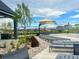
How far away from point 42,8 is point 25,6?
8959 millimetres

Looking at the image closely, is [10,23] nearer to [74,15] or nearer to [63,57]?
[74,15]

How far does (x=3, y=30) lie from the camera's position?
998 inches

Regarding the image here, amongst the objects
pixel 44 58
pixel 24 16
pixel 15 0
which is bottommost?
pixel 44 58

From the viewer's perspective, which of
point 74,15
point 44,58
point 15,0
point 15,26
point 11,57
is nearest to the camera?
point 11,57

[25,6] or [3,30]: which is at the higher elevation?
[25,6]

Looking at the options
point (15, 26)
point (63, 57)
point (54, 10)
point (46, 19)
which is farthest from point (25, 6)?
point (63, 57)

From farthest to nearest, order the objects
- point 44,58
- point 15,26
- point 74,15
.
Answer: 1. point 15,26
2. point 74,15
3. point 44,58

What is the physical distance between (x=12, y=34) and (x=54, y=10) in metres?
5.71

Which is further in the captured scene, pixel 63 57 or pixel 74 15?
pixel 74 15

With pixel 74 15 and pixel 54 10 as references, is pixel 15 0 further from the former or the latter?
pixel 54 10

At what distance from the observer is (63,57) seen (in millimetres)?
4055

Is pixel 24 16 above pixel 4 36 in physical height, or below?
above

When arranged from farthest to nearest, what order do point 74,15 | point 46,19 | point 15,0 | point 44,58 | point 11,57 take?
point 46,19, point 74,15, point 15,0, point 44,58, point 11,57

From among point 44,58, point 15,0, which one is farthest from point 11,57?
point 15,0
